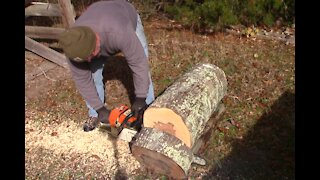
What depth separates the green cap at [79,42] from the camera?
333 cm

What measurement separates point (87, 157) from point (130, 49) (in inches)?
60.5

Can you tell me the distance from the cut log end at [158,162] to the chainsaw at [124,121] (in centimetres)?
29

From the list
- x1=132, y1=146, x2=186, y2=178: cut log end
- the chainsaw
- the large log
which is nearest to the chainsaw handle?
the chainsaw

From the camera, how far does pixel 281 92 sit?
5.20 metres

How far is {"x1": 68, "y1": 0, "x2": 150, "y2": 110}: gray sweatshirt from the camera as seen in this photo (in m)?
3.69

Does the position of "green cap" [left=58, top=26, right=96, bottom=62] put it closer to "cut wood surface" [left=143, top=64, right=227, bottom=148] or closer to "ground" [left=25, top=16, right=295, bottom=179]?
"cut wood surface" [left=143, top=64, right=227, bottom=148]

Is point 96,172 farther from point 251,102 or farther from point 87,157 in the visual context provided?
point 251,102

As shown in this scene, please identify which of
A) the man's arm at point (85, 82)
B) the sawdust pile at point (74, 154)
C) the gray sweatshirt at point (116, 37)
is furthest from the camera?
the sawdust pile at point (74, 154)

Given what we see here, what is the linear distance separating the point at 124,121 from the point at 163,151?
0.54 meters

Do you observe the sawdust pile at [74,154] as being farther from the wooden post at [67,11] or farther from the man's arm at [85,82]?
the wooden post at [67,11]

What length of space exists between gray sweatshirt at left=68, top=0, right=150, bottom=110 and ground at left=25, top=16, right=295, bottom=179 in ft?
3.17

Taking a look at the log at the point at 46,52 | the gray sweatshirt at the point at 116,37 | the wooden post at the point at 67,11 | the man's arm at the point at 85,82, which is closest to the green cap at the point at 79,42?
the gray sweatshirt at the point at 116,37

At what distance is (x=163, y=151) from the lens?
3.73m

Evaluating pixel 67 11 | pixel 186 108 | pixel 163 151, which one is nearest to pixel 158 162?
pixel 163 151
